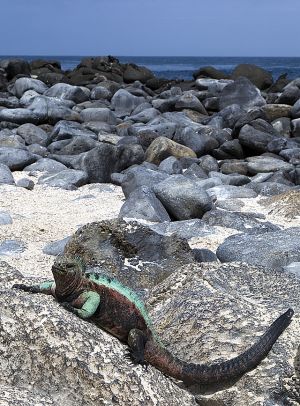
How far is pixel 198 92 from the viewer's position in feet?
73.5

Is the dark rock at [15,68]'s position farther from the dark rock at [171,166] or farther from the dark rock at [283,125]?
the dark rock at [171,166]

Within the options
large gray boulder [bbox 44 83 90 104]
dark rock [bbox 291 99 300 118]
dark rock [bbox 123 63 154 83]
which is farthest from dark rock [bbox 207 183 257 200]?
dark rock [bbox 123 63 154 83]

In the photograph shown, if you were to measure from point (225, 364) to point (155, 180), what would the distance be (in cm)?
661

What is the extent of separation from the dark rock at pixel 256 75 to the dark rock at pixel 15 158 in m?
15.9

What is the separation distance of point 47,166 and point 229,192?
304cm

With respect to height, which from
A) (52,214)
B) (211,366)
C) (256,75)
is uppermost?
(211,366)

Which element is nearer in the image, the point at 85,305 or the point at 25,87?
the point at 85,305

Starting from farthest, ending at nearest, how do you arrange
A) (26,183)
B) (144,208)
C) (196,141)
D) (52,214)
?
(196,141), (26,183), (52,214), (144,208)

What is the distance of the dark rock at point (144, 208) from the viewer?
8102mm

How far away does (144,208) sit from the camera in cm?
819

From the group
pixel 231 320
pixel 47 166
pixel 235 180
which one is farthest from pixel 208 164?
pixel 231 320

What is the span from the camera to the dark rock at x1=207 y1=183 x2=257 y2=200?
9586 mm

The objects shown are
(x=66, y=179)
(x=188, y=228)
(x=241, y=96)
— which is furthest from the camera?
(x=241, y=96)

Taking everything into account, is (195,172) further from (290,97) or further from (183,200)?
(290,97)
